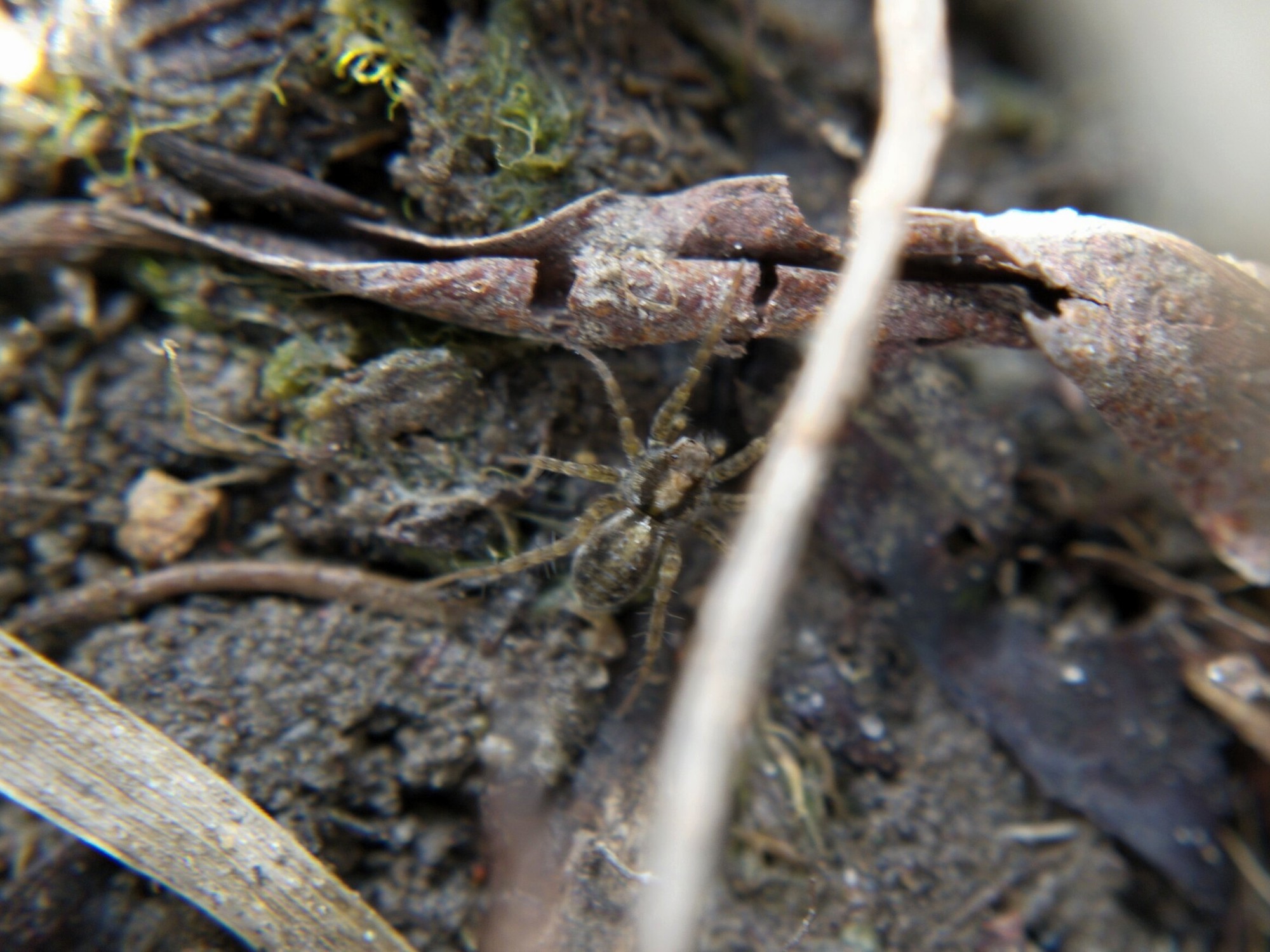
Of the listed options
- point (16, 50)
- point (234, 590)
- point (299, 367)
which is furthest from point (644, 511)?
point (16, 50)

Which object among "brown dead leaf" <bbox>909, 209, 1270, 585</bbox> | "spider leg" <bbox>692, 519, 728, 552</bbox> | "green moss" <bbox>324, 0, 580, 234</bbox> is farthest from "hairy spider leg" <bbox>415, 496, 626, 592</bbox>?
"brown dead leaf" <bbox>909, 209, 1270, 585</bbox>

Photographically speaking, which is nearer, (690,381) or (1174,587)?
(690,381)

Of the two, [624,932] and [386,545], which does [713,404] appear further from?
[624,932]

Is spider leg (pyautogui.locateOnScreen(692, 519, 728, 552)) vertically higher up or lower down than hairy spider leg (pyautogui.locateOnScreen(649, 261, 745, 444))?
lower down

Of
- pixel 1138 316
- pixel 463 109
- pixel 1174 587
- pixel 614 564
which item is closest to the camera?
pixel 1138 316

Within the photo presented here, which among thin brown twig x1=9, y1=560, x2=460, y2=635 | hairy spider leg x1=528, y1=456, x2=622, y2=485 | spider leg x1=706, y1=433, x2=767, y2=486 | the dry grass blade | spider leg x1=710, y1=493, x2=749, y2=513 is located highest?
spider leg x1=706, y1=433, x2=767, y2=486

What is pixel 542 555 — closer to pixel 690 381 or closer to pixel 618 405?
pixel 618 405

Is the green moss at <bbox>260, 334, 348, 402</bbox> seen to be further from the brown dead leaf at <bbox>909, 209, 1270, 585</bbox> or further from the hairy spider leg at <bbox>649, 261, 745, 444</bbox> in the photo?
the brown dead leaf at <bbox>909, 209, 1270, 585</bbox>

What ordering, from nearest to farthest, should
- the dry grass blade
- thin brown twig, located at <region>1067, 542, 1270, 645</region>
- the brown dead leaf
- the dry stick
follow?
the dry stick
the dry grass blade
the brown dead leaf
thin brown twig, located at <region>1067, 542, 1270, 645</region>
